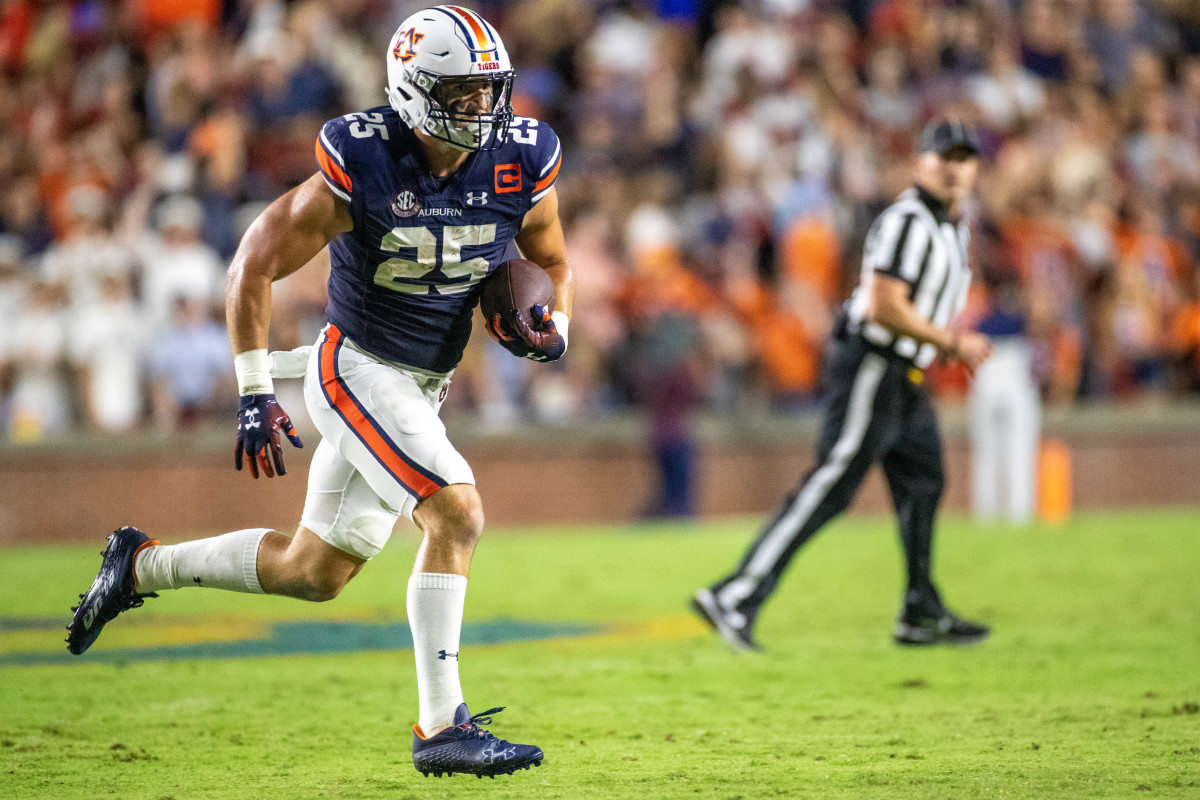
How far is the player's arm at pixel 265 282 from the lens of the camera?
14.2 feet

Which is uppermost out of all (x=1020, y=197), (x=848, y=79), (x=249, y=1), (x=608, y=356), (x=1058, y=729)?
(x=249, y=1)

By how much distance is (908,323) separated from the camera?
6234 millimetres

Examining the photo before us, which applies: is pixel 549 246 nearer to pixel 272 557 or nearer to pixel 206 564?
pixel 272 557

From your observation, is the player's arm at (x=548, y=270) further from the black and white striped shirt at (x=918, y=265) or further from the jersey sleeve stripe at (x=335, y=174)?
the black and white striped shirt at (x=918, y=265)

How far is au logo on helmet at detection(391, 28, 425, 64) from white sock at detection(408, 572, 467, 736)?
1.55 metres

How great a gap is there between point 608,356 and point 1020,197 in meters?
3.86

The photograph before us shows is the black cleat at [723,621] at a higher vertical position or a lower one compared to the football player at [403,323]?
lower

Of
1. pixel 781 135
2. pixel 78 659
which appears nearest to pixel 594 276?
pixel 781 135

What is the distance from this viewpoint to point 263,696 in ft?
18.0

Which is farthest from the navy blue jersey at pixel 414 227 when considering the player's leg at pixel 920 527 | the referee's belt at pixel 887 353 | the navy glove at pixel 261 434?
the player's leg at pixel 920 527

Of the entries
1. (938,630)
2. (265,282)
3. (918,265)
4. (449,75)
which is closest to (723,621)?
(938,630)

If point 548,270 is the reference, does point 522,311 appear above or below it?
below

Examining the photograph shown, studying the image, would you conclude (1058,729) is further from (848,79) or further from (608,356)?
(848,79)

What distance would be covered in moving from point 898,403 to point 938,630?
1002 millimetres
